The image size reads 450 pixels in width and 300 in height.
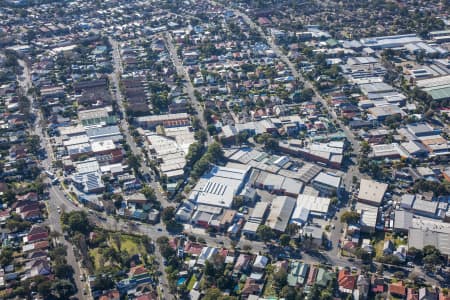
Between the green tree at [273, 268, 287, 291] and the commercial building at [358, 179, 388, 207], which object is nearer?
the green tree at [273, 268, 287, 291]

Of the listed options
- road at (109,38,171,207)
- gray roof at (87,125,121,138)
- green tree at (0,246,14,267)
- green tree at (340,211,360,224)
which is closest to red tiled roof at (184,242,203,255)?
road at (109,38,171,207)

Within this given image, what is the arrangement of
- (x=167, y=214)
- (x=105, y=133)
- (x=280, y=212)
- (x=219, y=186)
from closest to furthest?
(x=167, y=214) < (x=280, y=212) < (x=219, y=186) < (x=105, y=133)

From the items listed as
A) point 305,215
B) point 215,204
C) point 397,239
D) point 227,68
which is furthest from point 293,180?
point 227,68

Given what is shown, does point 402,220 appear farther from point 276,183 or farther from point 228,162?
point 228,162

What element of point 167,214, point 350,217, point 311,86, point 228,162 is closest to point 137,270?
point 167,214

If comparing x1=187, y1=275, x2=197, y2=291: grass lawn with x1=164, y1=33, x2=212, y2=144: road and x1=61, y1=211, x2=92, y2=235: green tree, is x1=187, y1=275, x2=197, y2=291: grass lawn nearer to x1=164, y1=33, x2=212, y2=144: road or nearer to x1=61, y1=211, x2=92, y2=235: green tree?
x1=61, y1=211, x2=92, y2=235: green tree

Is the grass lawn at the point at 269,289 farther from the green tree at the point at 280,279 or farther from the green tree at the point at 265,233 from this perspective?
the green tree at the point at 265,233

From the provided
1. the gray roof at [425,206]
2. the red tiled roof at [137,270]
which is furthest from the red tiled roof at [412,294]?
the red tiled roof at [137,270]
